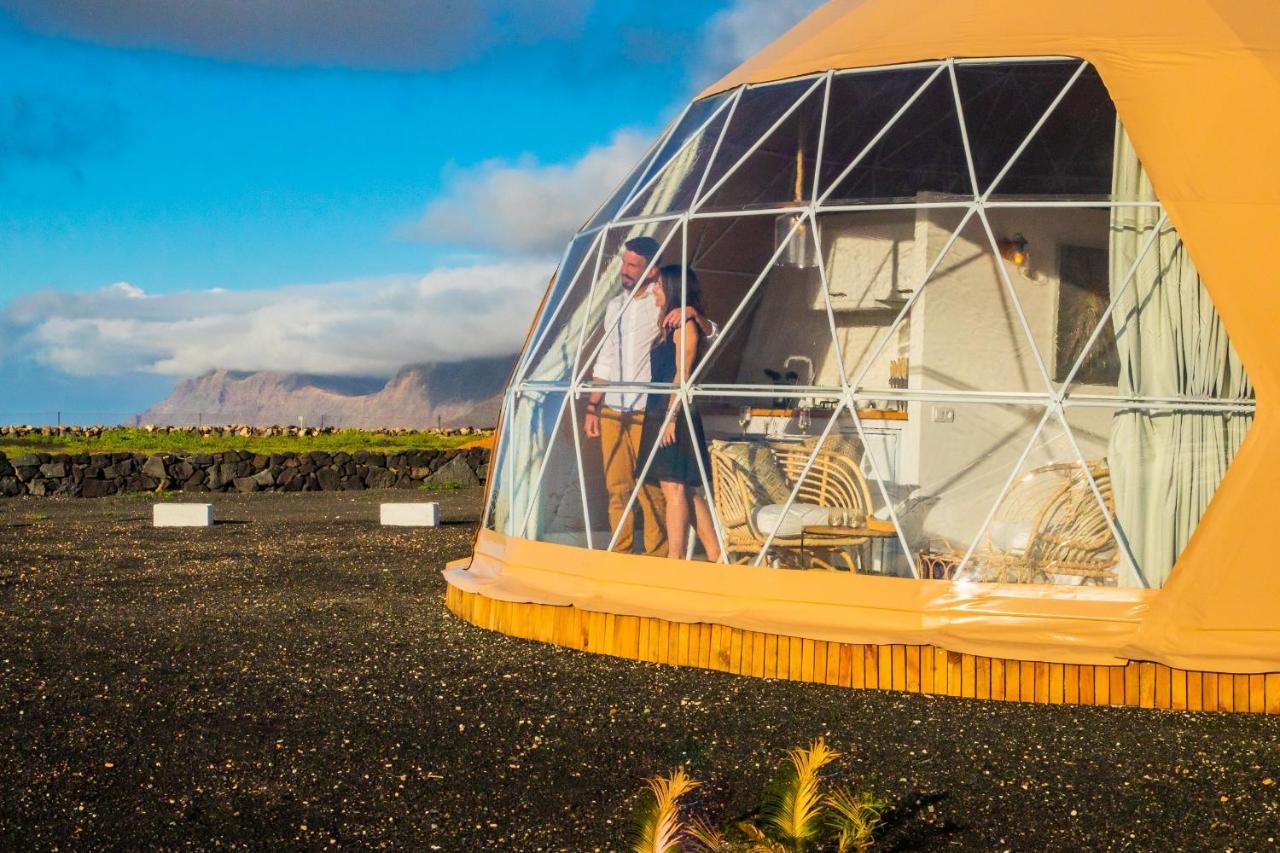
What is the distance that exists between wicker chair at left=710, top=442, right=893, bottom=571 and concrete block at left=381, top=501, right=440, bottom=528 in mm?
9642

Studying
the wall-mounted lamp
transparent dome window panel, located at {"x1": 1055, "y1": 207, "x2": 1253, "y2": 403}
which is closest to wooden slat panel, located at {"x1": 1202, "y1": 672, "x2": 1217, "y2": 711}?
transparent dome window panel, located at {"x1": 1055, "y1": 207, "x2": 1253, "y2": 403}

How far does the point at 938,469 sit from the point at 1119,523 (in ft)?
3.21

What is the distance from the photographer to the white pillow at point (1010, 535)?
7258mm

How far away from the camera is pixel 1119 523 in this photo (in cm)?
727

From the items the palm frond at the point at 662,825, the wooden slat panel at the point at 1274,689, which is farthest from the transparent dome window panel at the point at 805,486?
the palm frond at the point at 662,825

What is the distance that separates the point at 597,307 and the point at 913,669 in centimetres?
335

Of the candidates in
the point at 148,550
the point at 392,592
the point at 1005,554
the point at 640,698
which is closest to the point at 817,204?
the point at 1005,554

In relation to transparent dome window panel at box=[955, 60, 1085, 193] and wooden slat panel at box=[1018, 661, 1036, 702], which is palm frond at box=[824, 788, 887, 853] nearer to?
wooden slat panel at box=[1018, 661, 1036, 702]

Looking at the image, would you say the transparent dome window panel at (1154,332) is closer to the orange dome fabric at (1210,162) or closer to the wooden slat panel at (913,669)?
the orange dome fabric at (1210,162)

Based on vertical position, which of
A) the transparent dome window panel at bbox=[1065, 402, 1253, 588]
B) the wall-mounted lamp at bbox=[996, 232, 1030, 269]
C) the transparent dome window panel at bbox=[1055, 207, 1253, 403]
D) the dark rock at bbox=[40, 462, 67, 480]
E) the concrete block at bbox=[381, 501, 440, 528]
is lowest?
the concrete block at bbox=[381, 501, 440, 528]

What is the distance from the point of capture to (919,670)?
23.7 feet

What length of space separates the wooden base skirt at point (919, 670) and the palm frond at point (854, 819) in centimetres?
240

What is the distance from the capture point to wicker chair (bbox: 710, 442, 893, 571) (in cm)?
767

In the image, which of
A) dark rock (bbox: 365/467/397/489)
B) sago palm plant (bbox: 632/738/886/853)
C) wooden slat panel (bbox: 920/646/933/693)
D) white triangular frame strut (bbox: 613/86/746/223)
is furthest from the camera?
dark rock (bbox: 365/467/397/489)
